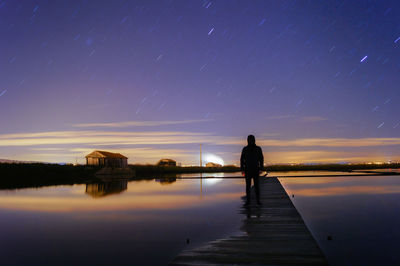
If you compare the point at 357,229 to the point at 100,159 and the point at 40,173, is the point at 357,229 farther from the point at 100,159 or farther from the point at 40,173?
the point at 100,159

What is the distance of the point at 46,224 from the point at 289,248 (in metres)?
10.3

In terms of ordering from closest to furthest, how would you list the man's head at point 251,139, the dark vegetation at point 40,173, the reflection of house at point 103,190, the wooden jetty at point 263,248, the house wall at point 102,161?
the wooden jetty at point 263,248
the man's head at point 251,139
the reflection of house at point 103,190
the dark vegetation at point 40,173
the house wall at point 102,161

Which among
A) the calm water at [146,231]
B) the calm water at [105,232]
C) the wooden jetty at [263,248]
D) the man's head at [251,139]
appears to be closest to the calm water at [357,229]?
the calm water at [146,231]

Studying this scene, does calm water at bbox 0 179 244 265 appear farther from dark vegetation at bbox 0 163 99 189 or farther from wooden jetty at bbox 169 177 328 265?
dark vegetation at bbox 0 163 99 189

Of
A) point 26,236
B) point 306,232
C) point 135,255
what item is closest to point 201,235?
point 135,255

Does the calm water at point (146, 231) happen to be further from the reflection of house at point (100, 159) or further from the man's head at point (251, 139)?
the reflection of house at point (100, 159)

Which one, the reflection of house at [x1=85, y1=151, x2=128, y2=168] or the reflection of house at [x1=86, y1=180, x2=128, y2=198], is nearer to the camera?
the reflection of house at [x1=86, y1=180, x2=128, y2=198]

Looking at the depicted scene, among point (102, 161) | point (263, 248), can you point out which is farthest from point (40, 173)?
point (263, 248)

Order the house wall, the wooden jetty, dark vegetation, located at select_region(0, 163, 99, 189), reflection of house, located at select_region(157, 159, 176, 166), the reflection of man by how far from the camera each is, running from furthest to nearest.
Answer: reflection of house, located at select_region(157, 159, 176, 166)
the house wall
dark vegetation, located at select_region(0, 163, 99, 189)
the reflection of man
the wooden jetty

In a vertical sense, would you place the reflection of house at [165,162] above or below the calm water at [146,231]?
above

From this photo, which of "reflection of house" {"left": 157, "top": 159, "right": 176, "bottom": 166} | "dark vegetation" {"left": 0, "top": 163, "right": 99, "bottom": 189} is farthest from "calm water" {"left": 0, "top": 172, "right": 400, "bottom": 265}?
"reflection of house" {"left": 157, "top": 159, "right": 176, "bottom": 166}

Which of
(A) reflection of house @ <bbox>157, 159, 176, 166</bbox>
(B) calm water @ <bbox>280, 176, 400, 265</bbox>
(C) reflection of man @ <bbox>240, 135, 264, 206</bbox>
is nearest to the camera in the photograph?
(B) calm water @ <bbox>280, 176, 400, 265</bbox>

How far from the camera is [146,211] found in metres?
15.4

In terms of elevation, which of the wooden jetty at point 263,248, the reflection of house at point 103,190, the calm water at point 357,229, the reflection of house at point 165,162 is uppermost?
the reflection of house at point 165,162
